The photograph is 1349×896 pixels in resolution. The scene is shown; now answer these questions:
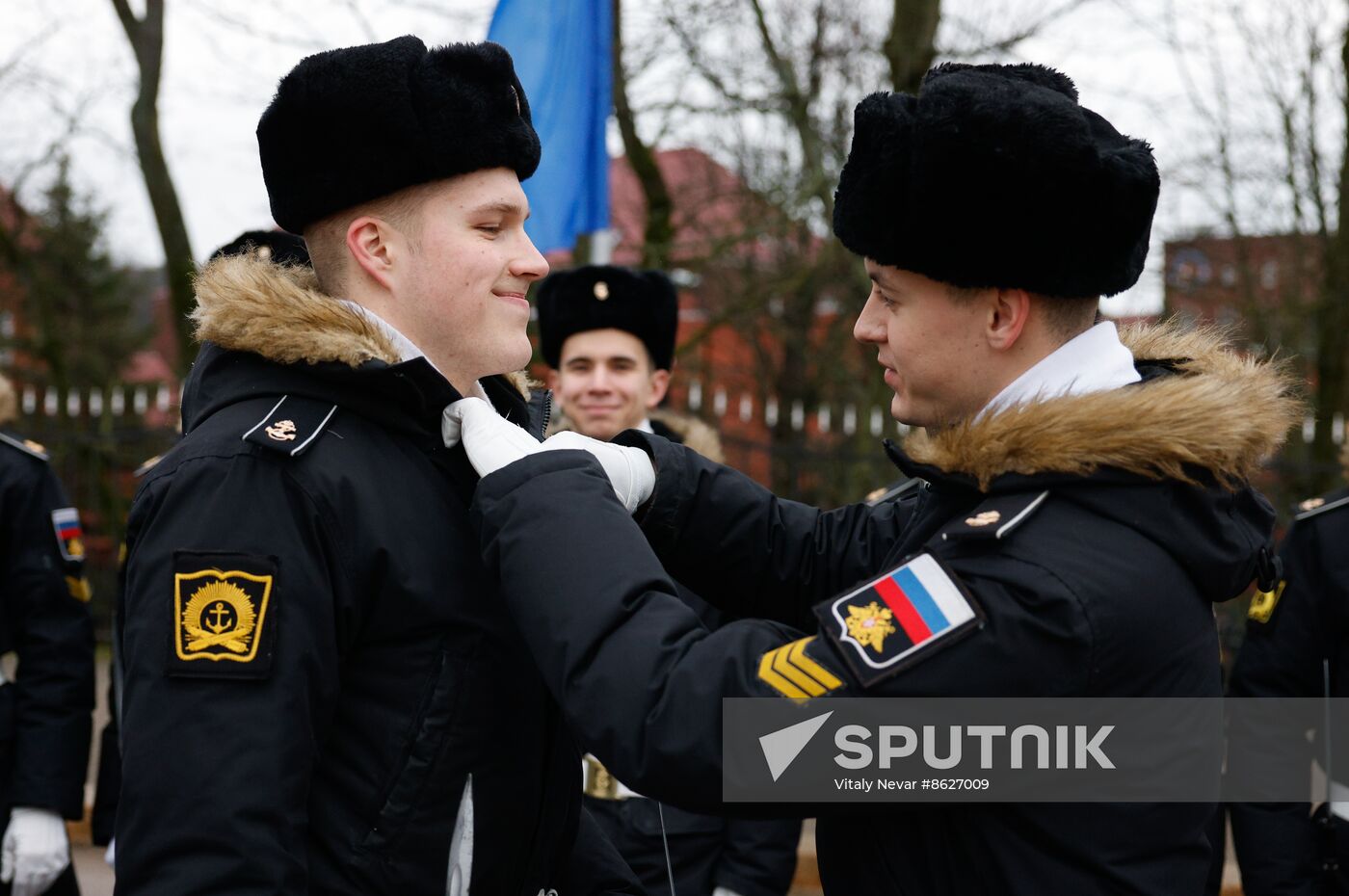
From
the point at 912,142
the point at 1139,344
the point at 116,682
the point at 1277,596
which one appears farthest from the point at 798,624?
the point at 116,682

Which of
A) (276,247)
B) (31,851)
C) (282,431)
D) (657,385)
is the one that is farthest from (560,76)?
(282,431)

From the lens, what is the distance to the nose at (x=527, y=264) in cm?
222

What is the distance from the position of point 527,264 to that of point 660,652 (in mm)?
747

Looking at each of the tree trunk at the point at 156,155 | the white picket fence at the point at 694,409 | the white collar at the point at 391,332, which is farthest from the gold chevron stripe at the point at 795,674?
the tree trunk at the point at 156,155

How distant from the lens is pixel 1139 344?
232 cm

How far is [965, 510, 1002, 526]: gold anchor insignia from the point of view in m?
1.85

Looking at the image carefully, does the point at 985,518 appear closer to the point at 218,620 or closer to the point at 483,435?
the point at 483,435

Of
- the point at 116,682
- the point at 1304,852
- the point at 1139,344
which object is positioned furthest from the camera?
the point at 116,682

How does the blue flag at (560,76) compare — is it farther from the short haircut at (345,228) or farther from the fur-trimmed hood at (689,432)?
the short haircut at (345,228)

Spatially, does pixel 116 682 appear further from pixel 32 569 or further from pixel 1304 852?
pixel 1304 852

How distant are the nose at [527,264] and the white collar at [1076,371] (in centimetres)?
75

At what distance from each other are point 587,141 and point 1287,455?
7.37 metres

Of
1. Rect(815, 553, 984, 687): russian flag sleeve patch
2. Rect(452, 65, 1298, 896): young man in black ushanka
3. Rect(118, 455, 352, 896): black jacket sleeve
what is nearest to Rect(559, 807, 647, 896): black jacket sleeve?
Rect(452, 65, 1298, 896): young man in black ushanka

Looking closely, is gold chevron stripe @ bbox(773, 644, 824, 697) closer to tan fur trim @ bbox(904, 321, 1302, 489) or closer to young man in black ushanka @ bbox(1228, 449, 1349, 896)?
tan fur trim @ bbox(904, 321, 1302, 489)
